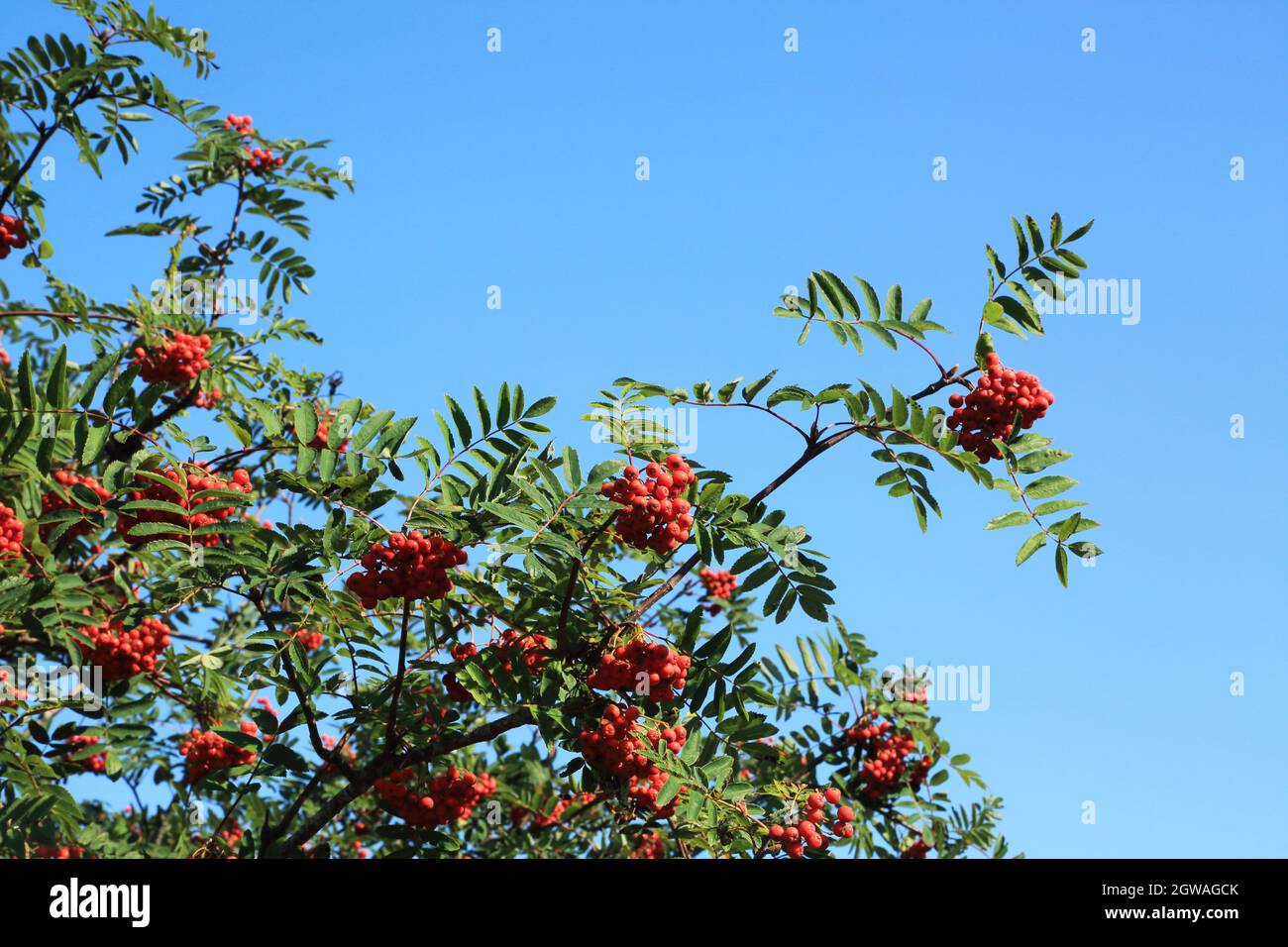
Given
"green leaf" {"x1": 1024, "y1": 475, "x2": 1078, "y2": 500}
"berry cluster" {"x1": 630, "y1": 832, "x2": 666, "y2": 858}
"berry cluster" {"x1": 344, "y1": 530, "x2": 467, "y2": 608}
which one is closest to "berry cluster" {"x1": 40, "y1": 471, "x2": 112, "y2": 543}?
"berry cluster" {"x1": 344, "y1": 530, "x2": 467, "y2": 608}

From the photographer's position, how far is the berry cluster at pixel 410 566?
3.73 metres

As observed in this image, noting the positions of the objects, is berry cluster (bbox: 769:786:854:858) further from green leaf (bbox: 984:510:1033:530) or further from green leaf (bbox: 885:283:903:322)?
green leaf (bbox: 885:283:903:322)

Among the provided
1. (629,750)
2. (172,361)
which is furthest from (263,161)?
(629,750)

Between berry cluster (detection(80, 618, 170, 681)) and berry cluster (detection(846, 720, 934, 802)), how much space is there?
410 cm

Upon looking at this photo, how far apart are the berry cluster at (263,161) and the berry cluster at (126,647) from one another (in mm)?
3664

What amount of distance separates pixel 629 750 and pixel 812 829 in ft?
2.47

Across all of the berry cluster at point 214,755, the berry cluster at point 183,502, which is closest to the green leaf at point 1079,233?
the berry cluster at point 183,502

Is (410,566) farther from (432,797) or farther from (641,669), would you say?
(432,797)

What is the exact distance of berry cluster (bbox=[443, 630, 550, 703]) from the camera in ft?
13.7

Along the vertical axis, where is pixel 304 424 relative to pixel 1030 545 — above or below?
above

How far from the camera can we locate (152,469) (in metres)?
4.25

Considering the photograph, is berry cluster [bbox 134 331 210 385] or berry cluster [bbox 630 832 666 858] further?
berry cluster [bbox 134 331 210 385]

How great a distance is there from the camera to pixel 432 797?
483 centimetres

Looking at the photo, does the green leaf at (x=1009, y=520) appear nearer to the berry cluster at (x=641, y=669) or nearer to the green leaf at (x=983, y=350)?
the green leaf at (x=983, y=350)
